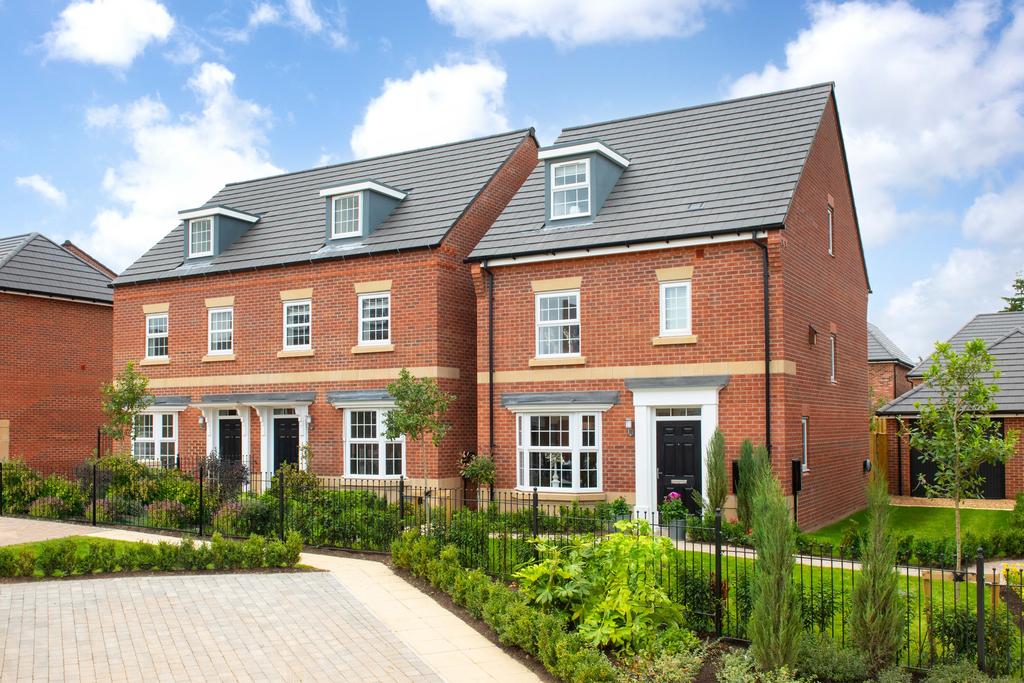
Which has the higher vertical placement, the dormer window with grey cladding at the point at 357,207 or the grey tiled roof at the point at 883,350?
the dormer window with grey cladding at the point at 357,207

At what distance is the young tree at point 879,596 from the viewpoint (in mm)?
8594

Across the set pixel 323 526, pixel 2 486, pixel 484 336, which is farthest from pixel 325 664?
pixel 2 486

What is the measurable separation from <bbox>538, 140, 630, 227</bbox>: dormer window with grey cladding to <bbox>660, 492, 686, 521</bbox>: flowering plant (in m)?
6.92

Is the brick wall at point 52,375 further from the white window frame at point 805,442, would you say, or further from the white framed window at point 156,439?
the white window frame at point 805,442

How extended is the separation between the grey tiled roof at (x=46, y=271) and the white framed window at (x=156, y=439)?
203 inches

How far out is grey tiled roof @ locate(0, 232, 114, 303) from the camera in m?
29.1

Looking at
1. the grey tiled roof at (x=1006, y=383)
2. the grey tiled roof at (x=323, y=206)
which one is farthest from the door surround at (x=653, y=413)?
the grey tiled roof at (x=1006, y=383)

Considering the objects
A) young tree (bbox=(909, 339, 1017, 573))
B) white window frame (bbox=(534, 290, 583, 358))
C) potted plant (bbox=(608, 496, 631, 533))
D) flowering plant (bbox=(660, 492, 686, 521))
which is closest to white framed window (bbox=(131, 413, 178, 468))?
white window frame (bbox=(534, 290, 583, 358))

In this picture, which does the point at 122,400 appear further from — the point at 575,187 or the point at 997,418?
the point at 997,418

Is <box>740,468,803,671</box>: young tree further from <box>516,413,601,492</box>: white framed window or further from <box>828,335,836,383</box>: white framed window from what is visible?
<box>828,335,836,383</box>: white framed window

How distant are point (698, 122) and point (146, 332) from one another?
695 inches

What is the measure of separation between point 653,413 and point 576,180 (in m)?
6.09

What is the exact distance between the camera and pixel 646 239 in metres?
19.2

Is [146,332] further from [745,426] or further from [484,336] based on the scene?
[745,426]
